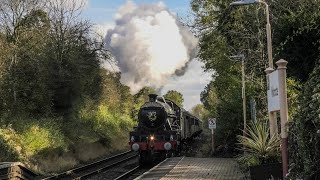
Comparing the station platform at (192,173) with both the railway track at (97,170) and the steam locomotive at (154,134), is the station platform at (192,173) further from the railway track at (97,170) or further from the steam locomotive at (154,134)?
the steam locomotive at (154,134)

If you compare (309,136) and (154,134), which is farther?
(154,134)

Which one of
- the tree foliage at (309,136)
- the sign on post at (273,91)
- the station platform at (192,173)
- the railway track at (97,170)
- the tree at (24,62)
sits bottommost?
the railway track at (97,170)

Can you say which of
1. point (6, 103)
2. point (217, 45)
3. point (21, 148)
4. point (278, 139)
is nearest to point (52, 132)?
point (6, 103)

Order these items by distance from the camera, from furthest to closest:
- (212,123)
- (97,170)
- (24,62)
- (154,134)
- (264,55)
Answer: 1. (24,62)
2. (212,123)
3. (154,134)
4. (264,55)
5. (97,170)

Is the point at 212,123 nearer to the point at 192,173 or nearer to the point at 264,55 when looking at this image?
the point at 264,55

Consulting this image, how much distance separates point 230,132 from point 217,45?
8.84 m

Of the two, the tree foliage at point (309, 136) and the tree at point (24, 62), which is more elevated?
the tree at point (24, 62)

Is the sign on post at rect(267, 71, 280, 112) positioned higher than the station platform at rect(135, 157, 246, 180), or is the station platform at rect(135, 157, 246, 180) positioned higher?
the sign on post at rect(267, 71, 280, 112)

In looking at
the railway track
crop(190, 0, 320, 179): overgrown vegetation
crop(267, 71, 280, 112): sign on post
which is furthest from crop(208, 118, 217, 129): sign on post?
crop(267, 71, 280, 112): sign on post

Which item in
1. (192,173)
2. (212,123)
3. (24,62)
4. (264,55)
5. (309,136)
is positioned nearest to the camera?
(309,136)

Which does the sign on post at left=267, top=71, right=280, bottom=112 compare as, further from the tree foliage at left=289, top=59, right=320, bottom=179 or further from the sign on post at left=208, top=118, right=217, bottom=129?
the sign on post at left=208, top=118, right=217, bottom=129

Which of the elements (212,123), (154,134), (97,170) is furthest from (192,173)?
(212,123)

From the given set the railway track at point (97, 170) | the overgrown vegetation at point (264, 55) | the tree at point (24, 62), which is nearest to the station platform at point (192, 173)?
the overgrown vegetation at point (264, 55)

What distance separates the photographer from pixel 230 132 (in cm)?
2525
